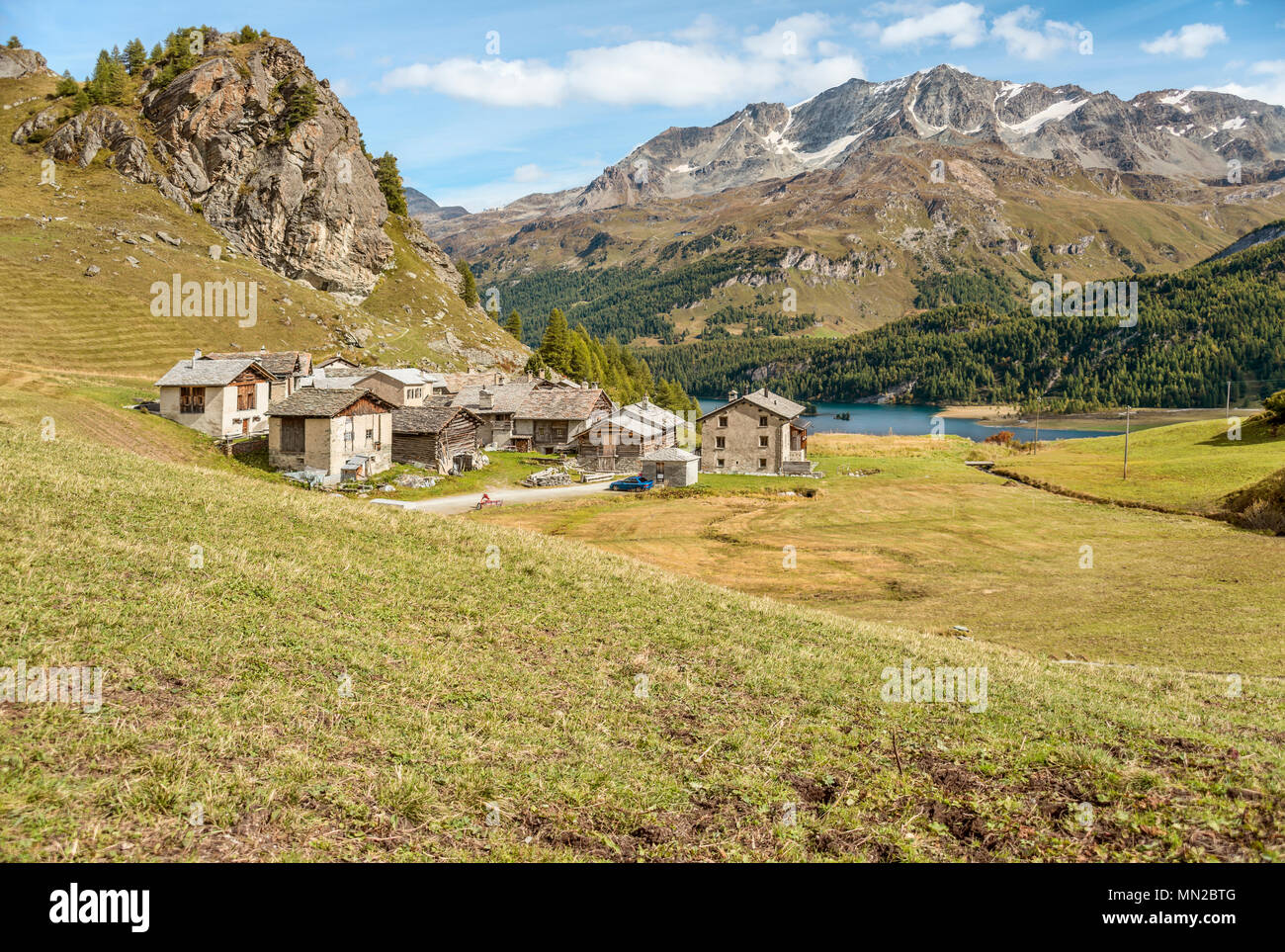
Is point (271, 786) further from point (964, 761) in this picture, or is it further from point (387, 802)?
point (964, 761)

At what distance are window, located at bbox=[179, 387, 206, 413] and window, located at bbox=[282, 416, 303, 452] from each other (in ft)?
33.6

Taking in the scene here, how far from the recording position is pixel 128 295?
111 meters

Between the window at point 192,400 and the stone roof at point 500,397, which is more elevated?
the stone roof at point 500,397

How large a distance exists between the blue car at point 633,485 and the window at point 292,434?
32.2m

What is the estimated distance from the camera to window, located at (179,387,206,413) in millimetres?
70250

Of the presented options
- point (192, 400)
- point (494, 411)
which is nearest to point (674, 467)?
point (494, 411)

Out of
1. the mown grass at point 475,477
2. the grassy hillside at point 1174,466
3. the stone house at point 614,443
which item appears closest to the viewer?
the mown grass at point 475,477

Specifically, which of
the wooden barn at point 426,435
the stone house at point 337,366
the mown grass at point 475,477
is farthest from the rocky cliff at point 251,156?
the wooden barn at point 426,435

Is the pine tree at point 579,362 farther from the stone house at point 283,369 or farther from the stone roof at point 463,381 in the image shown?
the stone house at point 283,369

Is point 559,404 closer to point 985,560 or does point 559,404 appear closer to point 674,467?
point 674,467

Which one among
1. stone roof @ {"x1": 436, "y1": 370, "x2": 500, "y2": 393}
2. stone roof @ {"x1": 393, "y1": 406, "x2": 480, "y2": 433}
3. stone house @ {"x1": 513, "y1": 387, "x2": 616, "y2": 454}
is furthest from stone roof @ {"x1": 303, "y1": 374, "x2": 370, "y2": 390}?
stone house @ {"x1": 513, "y1": 387, "x2": 616, "y2": 454}

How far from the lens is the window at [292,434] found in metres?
66.7

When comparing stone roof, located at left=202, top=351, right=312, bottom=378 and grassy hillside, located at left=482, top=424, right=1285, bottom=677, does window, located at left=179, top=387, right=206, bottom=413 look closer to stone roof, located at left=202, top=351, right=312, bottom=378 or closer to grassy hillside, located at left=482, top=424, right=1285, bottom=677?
stone roof, located at left=202, top=351, right=312, bottom=378
